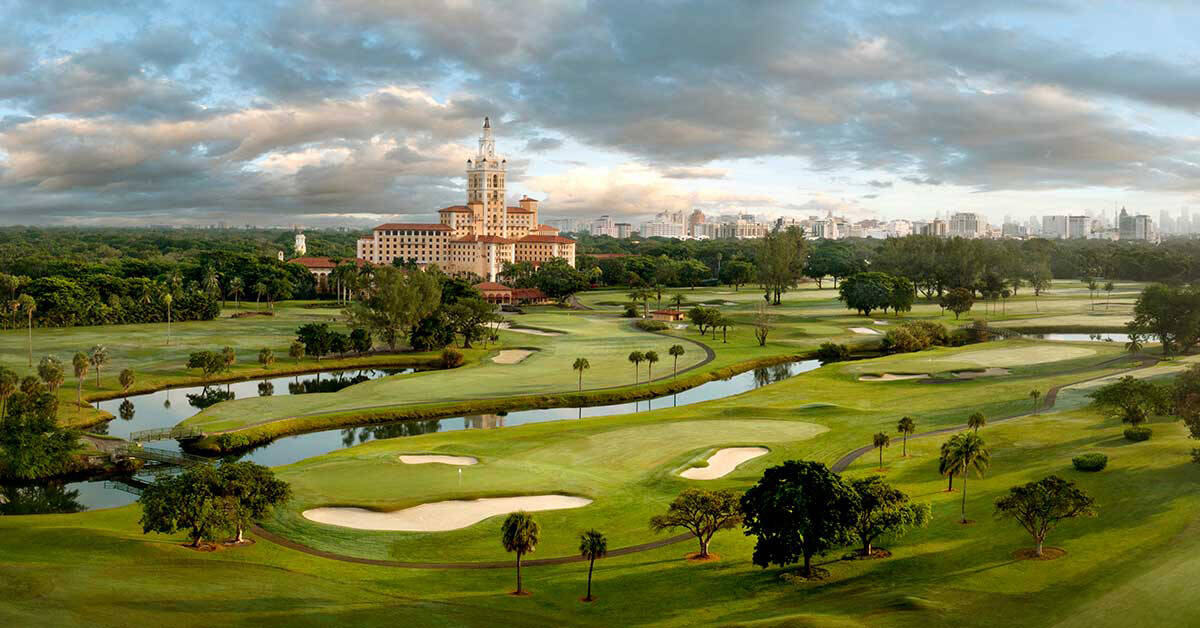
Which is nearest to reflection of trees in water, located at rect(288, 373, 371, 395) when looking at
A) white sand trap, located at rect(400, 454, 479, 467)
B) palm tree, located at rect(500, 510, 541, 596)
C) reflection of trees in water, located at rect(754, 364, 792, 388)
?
white sand trap, located at rect(400, 454, 479, 467)

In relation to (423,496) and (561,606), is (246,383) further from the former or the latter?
(561,606)

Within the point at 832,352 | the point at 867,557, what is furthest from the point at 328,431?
the point at 832,352

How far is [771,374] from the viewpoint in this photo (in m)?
88.1

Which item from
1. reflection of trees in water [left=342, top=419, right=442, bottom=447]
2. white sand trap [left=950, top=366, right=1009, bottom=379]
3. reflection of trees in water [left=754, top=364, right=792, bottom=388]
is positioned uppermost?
white sand trap [left=950, top=366, right=1009, bottom=379]

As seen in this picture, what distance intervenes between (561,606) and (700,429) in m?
30.3

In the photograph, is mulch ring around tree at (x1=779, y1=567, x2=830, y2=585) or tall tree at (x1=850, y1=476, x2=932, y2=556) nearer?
mulch ring around tree at (x1=779, y1=567, x2=830, y2=585)

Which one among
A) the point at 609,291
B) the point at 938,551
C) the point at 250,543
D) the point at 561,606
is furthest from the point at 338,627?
the point at 609,291

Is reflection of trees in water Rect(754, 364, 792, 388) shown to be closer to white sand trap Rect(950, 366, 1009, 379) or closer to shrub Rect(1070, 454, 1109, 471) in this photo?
white sand trap Rect(950, 366, 1009, 379)

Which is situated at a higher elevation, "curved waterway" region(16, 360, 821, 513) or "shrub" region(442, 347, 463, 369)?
"shrub" region(442, 347, 463, 369)

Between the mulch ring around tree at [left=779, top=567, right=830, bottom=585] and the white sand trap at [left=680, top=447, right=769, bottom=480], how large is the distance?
48.7 feet

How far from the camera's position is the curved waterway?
47.8 m

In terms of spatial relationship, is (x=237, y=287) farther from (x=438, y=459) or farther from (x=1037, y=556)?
(x=1037, y=556)

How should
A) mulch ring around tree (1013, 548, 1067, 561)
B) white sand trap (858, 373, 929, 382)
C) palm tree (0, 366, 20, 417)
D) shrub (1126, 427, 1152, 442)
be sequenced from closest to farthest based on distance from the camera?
mulch ring around tree (1013, 548, 1067, 561)
shrub (1126, 427, 1152, 442)
palm tree (0, 366, 20, 417)
white sand trap (858, 373, 929, 382)

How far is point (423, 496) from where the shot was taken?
137 ft
